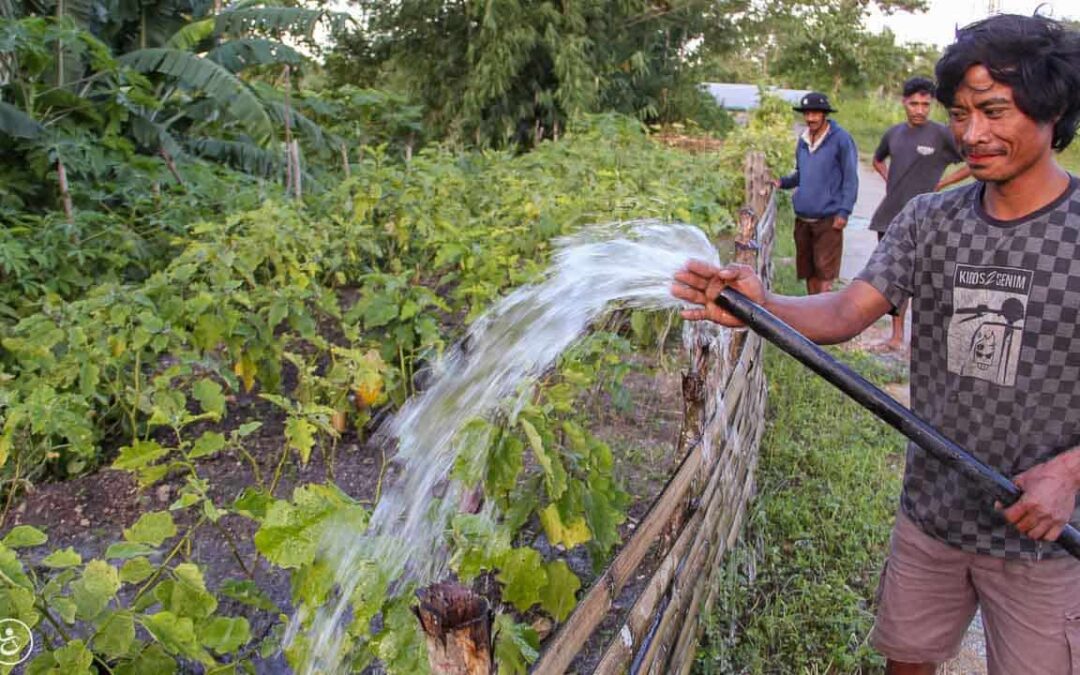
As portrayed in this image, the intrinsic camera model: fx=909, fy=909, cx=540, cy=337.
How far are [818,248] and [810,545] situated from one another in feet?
11.9

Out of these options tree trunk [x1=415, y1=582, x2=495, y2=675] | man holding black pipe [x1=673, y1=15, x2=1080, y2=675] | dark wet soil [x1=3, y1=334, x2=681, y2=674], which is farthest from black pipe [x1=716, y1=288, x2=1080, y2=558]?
dark wet soil [x1=3, y1=334, x2=681, y2=674]

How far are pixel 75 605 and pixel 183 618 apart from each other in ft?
0.67

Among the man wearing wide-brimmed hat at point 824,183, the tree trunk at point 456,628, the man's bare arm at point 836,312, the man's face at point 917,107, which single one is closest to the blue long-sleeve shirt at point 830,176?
the man wearing wide-brimmed hat at point 824,183

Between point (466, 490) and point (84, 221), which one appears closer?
point (466, 490)

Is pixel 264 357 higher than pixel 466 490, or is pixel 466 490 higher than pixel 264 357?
pixel 466 490

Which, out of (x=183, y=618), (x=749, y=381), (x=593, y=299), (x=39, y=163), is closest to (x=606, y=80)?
(x=39, y=163)

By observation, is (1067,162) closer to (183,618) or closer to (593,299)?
(593,299)

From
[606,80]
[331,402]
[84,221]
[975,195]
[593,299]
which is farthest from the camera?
[606,80]

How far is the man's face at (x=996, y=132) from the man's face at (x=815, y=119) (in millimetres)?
4776

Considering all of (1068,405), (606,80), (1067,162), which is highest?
(1068,405)

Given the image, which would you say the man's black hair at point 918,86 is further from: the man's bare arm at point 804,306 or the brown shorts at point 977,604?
the brown shorts at point 977,604

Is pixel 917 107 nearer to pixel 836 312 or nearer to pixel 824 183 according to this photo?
pixel 824 183

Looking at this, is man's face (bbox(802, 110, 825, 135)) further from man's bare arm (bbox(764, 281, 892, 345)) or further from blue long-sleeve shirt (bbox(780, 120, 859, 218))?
man's bare arm (bbox(764, 281, 892, 345))

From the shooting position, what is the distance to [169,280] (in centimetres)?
365
